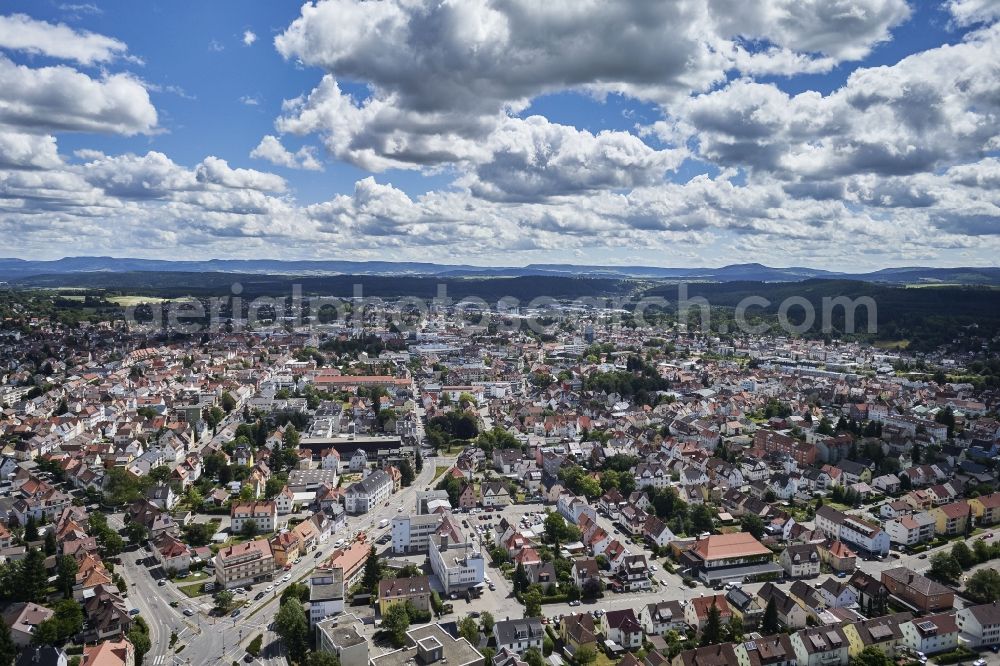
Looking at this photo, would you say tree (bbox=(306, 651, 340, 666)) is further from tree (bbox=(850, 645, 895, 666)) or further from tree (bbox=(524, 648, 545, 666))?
tree (bbox=(850, 645, 895, 666))

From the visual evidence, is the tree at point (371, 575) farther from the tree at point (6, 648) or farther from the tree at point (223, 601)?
the tree at point (6, 648)

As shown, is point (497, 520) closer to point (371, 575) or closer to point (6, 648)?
point (371, 575)

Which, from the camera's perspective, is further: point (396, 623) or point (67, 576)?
point (67, 576)

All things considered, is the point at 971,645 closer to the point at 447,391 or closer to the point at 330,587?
the point at 330,587

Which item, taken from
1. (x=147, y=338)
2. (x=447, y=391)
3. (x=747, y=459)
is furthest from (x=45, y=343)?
(x=747, y=459)

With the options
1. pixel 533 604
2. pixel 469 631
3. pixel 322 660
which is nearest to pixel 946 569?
pixel 533 604

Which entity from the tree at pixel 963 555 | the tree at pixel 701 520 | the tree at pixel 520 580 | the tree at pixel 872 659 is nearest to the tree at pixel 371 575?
the tree at pixel 520 580

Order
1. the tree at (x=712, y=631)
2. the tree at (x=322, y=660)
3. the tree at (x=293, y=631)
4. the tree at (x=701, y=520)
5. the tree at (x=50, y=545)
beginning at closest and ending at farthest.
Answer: the tree at (x=322, y=660) < the tree at (x=712, y=631) < the tree at (x=293, y=631) < the tree at (x=50, y=545) < the tree at (x=701, y=520)
